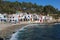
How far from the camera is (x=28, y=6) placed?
13888cm

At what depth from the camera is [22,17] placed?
3211 inches

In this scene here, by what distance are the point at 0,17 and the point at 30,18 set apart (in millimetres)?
17140

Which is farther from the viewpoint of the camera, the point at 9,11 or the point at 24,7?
the point at 24,7

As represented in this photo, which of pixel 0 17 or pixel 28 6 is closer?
pixel 0 17

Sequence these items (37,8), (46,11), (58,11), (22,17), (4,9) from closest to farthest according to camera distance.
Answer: (22,17), (4,9), (46,11), (37,8), (58,11)

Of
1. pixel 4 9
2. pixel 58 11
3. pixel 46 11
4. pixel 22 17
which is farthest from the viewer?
pixel 58 11

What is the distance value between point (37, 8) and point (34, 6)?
3.00 metres

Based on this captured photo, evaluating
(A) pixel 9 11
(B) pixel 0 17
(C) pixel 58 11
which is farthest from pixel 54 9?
(B) pixel 0 17

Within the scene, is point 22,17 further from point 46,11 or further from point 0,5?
point 46,11

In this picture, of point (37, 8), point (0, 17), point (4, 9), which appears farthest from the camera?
point (37, 8)

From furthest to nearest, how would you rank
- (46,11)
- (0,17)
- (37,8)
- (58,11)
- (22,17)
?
(58,11) → (37,8) → (46,11) → (22,17) → (0,17)

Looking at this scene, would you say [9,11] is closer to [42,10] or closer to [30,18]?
[30,18]

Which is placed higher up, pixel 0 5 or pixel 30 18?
pixel 0 5

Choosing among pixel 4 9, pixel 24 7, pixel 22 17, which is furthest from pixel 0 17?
pixel 24 7
